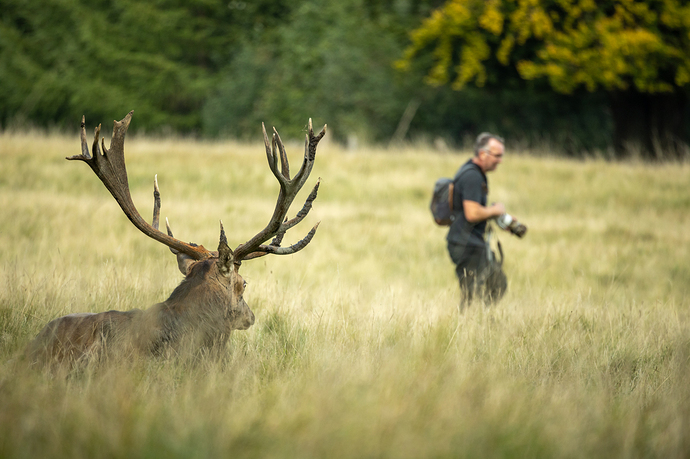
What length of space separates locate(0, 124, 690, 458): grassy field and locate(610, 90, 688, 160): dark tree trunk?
7.95m

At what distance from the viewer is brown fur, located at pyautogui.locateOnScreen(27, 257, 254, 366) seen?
3.08 m

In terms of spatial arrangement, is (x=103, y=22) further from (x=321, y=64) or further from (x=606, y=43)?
(x=606, y=43)

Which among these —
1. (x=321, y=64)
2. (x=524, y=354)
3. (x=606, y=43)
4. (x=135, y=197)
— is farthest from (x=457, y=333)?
(x=321, y=64)

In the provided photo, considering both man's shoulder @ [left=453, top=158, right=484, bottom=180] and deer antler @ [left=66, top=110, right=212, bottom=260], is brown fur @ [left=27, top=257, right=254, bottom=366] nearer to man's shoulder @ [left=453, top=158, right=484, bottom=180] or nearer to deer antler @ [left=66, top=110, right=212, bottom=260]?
deer antler @ [left=66, top=110, right=212, bottom=260]

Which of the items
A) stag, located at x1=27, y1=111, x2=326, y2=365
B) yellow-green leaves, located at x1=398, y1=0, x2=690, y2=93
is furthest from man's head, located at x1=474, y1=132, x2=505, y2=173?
yellow-green leaves, located at x1=398, y1=0, x2=690, y2=93

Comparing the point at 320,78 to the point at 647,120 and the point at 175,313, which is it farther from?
the point at 175,313

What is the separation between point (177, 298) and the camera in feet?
10.7

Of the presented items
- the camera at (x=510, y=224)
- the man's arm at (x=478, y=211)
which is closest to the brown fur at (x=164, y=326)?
the man's arm at (x=478, y=211)

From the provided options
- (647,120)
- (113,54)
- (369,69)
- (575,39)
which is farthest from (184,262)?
(113,54)

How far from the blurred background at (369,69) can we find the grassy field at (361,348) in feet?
24.0

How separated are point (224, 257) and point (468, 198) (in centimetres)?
286

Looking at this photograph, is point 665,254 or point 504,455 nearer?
point 504,455

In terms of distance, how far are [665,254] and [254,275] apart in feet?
20.5

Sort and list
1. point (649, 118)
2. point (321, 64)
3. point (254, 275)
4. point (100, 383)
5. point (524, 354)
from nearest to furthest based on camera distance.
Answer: point (100, 383)
point (524, 354)
point (254, 275)
point (649, 118)
point (321, 64)
